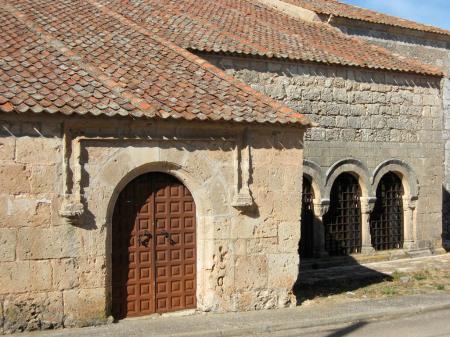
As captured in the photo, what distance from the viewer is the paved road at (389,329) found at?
8.31 meters

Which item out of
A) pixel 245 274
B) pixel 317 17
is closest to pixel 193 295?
pixel 245 274

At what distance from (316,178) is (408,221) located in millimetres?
3154

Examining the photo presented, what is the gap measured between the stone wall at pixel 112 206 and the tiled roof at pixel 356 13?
840cm

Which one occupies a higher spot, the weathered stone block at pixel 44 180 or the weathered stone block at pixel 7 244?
the weathered stone block at pixel 44 180

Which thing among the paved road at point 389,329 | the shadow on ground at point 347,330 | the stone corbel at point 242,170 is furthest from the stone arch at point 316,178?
the shadow on ground at point 347,330

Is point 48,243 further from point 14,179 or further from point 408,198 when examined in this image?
point 408,198

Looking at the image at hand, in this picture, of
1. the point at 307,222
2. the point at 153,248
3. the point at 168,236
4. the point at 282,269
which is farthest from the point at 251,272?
the point at 307,222

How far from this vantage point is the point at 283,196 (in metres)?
9.51

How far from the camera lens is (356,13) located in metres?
17.5

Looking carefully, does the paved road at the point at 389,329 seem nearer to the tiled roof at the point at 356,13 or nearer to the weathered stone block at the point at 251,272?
the weathered stone block at the point at 251,272

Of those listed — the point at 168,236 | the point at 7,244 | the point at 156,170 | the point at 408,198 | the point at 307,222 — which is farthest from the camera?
the point at 408,198

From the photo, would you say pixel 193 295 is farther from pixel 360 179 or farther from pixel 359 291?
pixel 360 179

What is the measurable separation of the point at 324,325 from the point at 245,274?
4.52 feet

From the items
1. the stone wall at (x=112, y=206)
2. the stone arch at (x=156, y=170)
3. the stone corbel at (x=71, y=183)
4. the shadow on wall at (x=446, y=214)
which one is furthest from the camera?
the shadow on wall at (x=446, y=214)
